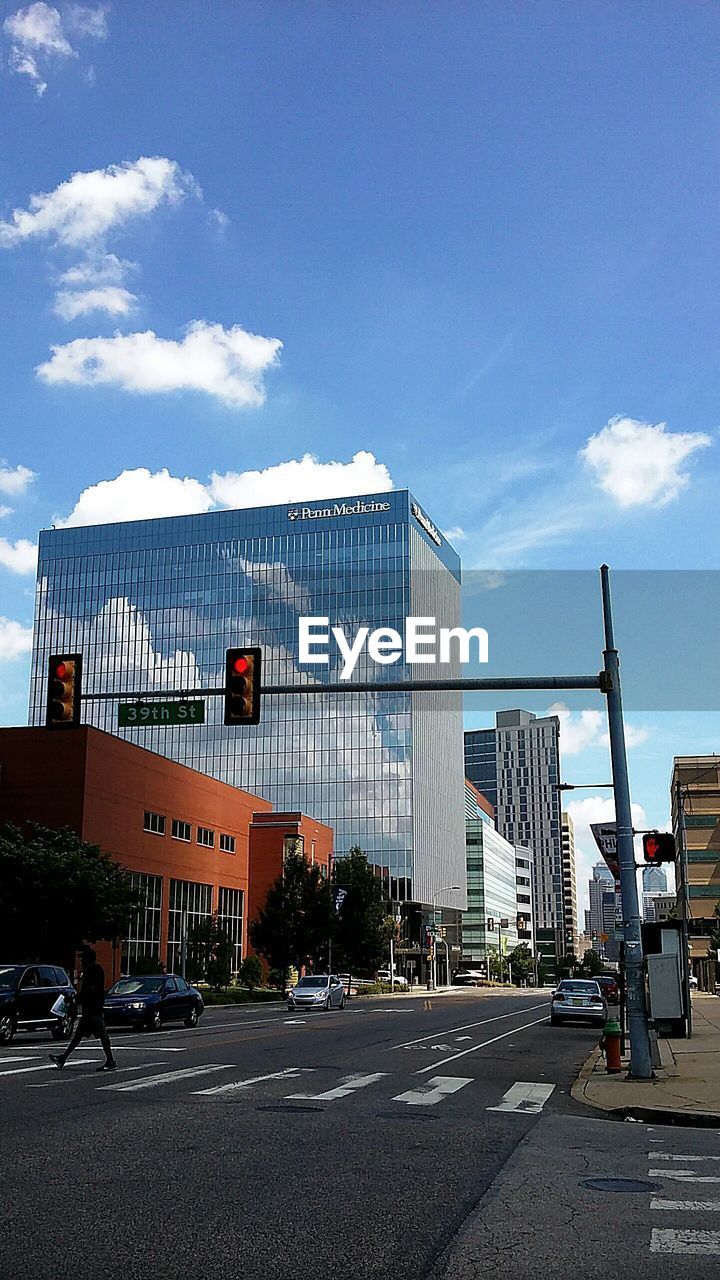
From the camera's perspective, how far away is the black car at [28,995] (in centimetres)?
2761

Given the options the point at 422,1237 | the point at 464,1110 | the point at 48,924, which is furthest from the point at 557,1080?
the point at 48,924

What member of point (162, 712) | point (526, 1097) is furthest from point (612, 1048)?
point (162, 712)

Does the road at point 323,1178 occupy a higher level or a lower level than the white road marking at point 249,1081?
higher

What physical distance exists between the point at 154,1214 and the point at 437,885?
500 ft

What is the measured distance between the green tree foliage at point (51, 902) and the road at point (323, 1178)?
89.2ft

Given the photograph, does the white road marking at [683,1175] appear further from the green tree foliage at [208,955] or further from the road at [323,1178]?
the green tree foliage at [208,955]

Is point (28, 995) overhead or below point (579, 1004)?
overhead

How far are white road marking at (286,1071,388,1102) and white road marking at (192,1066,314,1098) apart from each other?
0.94 meters

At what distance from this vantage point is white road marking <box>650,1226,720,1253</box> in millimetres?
7551

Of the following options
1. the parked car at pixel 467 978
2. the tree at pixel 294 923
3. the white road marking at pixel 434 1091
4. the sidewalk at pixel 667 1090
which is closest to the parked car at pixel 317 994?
the tree at pixel 294 923

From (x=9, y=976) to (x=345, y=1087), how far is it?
13.6 metres

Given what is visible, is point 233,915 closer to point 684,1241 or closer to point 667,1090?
point 667,1090

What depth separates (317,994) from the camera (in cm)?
5347

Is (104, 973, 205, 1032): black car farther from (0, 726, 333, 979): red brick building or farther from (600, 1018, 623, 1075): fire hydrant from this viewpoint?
(0, 726, 333, 979): red brick building
